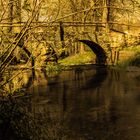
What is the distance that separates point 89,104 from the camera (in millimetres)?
17672

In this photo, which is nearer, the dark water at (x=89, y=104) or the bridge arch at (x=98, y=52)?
the dark water at (x=89, y=104)

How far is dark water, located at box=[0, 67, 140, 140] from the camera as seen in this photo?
42.2ft

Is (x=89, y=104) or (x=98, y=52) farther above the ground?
(x=98, y=52)

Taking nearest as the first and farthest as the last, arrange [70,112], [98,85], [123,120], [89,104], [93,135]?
[93,135], [123,120], [70,112], [89,104], [98,85]

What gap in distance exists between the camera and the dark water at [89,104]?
12.9 metres

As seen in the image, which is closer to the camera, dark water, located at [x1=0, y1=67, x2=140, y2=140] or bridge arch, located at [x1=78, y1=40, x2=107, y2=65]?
dark water, located at [x1=0, y1=67, x2=140, y2=140]

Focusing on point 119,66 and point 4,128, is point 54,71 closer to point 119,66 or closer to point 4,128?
point 119,66

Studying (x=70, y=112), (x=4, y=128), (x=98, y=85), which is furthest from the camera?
(x=98, y=85)

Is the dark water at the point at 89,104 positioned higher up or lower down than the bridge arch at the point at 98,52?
lower down

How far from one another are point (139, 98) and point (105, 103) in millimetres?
2020

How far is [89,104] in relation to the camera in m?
17.7

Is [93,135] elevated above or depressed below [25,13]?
below

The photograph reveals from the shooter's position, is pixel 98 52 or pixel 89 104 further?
pixel 98 52

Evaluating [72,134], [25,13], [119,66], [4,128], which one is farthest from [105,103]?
[119,66]
